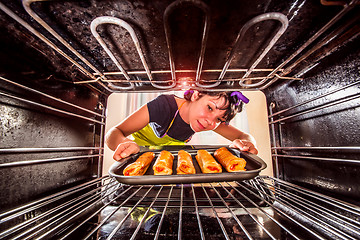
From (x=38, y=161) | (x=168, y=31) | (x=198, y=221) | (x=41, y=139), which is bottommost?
(x=198, y=221)

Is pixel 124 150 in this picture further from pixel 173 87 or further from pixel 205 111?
pixel 205 111

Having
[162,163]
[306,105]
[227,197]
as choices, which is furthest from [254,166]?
[162,163]

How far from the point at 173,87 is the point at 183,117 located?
93cm

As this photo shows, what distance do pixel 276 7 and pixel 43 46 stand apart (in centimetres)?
94

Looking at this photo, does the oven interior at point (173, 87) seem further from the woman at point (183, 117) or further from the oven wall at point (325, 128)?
the woman at point (183, 117)

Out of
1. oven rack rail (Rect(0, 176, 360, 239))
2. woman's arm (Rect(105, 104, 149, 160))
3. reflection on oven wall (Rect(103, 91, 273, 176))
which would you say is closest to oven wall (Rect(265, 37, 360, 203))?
oven rack rail (Rect(0, 176, 360, 239))

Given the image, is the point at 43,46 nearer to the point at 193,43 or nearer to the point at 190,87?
the point at 193,43

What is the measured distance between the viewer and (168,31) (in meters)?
0.58

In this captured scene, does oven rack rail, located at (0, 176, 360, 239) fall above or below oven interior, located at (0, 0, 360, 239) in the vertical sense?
below

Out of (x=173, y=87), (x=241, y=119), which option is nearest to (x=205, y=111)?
(x=173, y=87)

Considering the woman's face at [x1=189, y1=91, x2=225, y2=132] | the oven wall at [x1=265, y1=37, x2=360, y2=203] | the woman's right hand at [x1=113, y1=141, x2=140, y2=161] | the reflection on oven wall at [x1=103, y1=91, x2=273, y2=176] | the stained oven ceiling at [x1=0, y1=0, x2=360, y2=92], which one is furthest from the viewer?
the reflection on oven wall at [x1=103, y1=91, x2=273, y2=176]

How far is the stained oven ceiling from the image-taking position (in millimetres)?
523

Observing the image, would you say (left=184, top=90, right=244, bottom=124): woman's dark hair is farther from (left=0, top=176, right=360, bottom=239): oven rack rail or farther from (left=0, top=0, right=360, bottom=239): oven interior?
(left=0, top=176, right=360, bottom=239): oven rack rail

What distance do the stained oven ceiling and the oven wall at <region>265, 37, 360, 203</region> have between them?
0.28 ft
